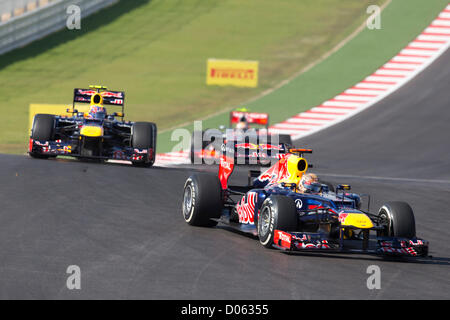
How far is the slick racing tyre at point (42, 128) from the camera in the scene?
20.6m

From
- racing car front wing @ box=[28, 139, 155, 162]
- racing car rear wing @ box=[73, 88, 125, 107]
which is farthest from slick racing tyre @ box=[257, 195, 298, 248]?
racing car rear wing @ box=[73, 88, 125, 107]

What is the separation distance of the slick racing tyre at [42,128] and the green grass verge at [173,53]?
883cm

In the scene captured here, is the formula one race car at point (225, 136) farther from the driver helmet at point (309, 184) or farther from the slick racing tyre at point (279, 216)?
the slick racing tyre at point (279, 216)

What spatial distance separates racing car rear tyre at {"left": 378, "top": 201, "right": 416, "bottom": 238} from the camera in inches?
440

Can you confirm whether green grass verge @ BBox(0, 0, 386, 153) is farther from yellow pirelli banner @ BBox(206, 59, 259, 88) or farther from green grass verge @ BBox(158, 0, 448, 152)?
yellow pirelli banner @ BBox(206, 59, 259, 88)

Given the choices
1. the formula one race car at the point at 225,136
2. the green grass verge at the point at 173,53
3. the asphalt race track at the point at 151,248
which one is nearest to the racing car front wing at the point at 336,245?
the asphalt race track at the point at 151,248

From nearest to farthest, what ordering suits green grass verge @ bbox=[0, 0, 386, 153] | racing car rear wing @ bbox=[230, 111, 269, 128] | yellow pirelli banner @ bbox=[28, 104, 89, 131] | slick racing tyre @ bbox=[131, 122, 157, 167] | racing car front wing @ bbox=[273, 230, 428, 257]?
1. racing car front wing @ bbox=[273, 230, 428, 257]
2. slick racing tyre @ bbox=[131, 122, 157, 167]
3. racing car rear wing @ bbox=[230, 111, 269, 128]
4. yellow pirelli banner @ bbox=[28, 104, 89, 131]
5. green grass verge @ bbox=[0, 0, 386, 153]

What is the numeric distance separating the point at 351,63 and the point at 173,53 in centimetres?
816

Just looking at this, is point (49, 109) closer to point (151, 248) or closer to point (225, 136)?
point (225, 136)

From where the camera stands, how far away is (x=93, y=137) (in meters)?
20.5

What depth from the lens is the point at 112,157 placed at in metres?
20.6

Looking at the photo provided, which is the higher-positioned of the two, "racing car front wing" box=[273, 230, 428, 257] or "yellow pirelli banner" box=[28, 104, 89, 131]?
"yellow pirelli banner" box=[28, 104, 89, 131]
